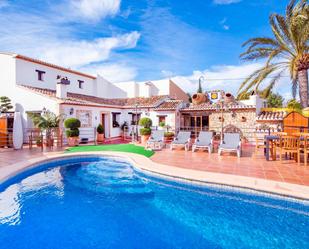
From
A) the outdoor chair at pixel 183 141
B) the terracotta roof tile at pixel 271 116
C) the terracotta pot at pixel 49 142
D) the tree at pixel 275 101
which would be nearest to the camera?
the outdoor chair at pixel 183 141

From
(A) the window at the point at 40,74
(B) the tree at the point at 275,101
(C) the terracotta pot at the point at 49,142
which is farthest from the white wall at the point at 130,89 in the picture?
(B) the tree at the point at 275,101

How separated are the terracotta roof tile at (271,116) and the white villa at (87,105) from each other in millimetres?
392

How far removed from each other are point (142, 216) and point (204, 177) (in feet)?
9.29

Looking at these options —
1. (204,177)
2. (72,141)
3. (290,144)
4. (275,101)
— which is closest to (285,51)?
(290,144)

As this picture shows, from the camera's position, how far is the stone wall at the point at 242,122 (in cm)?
1791

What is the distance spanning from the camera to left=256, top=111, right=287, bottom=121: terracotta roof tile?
Result: 1664 centimetres

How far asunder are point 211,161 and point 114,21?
13.2m

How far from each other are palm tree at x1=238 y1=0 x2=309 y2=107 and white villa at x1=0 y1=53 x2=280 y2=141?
3.05 metres

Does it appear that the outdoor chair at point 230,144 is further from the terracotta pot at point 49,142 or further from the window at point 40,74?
the window at point 40,74

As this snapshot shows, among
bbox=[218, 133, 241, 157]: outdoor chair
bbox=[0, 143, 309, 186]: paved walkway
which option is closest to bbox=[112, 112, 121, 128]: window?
bbox=[0, 143, 309, 186]: paved walkway

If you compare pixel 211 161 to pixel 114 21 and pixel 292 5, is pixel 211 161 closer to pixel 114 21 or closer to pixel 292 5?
pixel 292 5

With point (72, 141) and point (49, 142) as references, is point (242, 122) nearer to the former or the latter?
point (72, 141)

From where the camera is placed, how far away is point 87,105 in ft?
59.3

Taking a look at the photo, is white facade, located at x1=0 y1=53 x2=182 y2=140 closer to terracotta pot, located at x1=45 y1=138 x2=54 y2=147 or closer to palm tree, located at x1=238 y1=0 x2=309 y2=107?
terracotta pot, located at x1=45 y1=138 x2=54 y2=147
